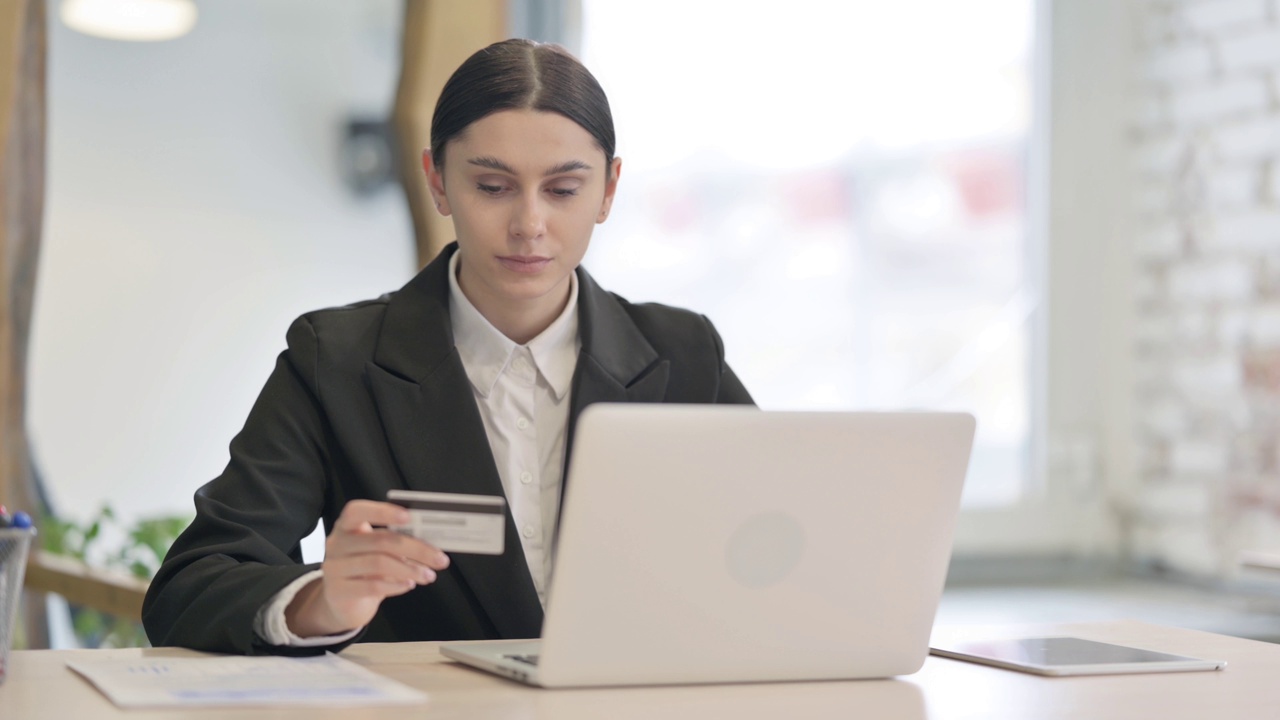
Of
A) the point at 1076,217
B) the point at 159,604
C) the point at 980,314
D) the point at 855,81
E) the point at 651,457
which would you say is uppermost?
the point at 855,81

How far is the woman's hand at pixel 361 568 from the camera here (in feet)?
3.55

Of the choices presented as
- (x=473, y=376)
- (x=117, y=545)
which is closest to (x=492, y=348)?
(x=473, y=376)

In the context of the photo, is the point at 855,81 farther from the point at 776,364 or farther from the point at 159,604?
the point at 159,604

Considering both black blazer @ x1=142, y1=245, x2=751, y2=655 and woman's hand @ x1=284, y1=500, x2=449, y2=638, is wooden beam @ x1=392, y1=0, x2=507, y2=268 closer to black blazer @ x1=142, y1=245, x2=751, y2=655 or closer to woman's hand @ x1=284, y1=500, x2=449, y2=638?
black blazer @ x1=142, y1=245, x2=751, y2=655

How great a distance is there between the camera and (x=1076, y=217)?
11.4 feet

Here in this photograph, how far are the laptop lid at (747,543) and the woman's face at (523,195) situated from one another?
523 millimetres

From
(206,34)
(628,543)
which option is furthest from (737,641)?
(206,34)

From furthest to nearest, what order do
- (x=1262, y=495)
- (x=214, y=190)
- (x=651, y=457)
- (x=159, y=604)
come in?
1. (x=1262, y=495)
2. (x=214, y=190)
3. (x=159, y=604)
4. (x=651, y=457)

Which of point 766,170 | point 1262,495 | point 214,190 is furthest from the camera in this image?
point 766,170

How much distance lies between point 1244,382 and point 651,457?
2490mm

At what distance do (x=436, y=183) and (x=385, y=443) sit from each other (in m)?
0.30

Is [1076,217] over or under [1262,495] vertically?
over

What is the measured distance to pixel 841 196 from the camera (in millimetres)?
3359

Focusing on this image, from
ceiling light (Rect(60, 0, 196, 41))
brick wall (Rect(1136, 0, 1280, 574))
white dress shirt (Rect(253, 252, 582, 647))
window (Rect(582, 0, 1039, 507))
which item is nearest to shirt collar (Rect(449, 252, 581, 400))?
white dress shirt (Rect(253, 252, 582, 647))
